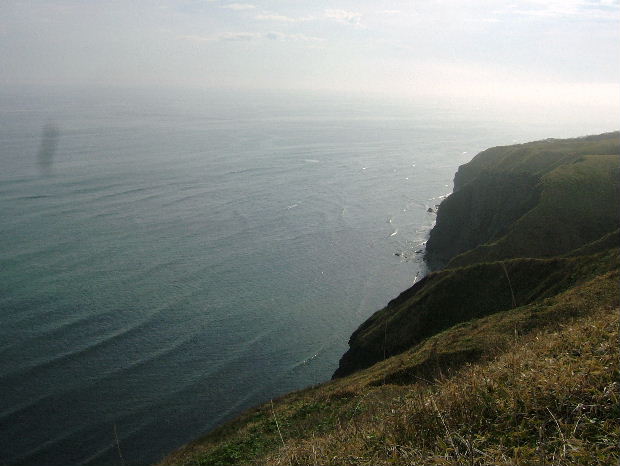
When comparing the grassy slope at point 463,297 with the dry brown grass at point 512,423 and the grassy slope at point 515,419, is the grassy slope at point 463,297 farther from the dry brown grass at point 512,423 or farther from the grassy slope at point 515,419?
the dry brown grass at point 512,423

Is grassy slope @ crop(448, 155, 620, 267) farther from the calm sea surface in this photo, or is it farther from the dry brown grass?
the dry brown grass

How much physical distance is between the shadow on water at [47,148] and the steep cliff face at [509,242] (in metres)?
93.8

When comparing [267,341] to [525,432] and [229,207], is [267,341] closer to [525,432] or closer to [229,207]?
[525,432]

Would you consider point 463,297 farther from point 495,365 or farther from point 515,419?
point 515,419

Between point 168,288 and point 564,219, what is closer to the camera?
point 564,219

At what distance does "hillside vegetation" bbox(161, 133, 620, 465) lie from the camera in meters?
9.30

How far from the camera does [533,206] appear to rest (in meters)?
61.3

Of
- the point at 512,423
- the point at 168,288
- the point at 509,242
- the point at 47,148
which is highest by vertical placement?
the point at 47,148

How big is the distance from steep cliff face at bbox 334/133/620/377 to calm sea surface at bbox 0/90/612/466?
7.99 metres

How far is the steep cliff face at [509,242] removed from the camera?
128 ft

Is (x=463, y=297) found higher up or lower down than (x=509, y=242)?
lower down

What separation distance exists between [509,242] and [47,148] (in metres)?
134

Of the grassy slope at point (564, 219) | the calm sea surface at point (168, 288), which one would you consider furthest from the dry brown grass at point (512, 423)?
the grassy slope at point (564, 219)

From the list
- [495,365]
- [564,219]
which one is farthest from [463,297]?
[495,365]
